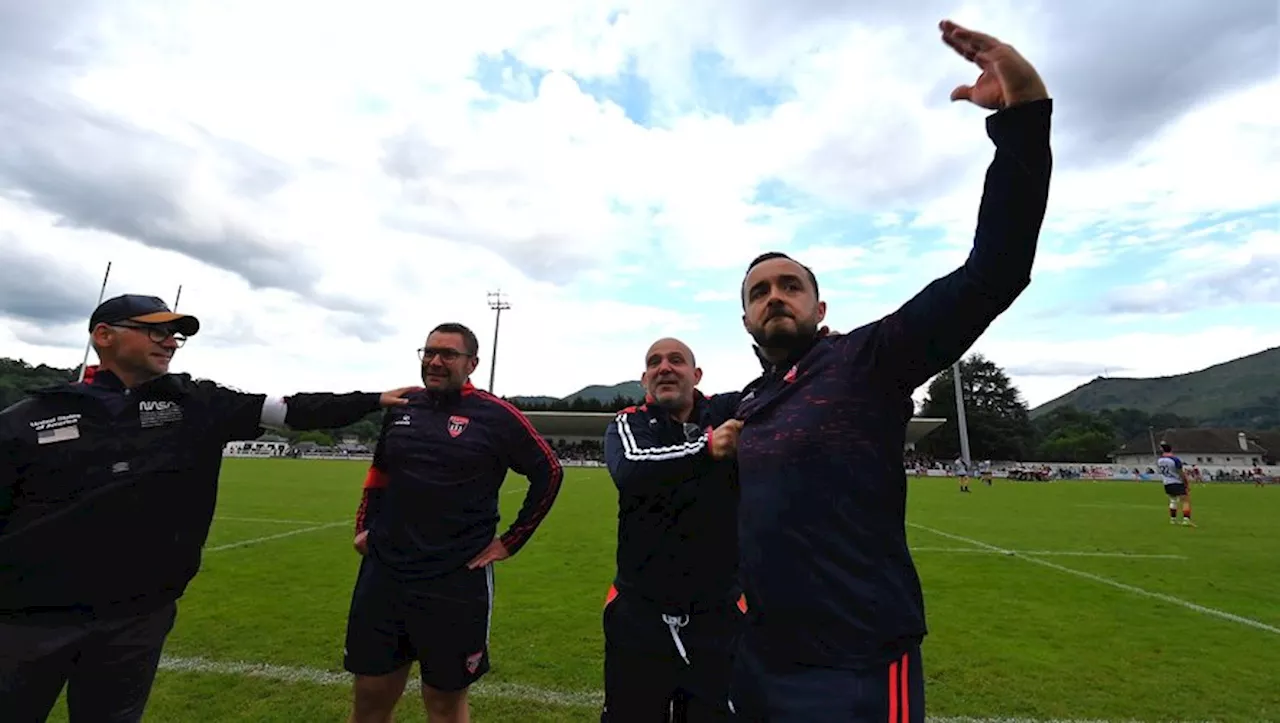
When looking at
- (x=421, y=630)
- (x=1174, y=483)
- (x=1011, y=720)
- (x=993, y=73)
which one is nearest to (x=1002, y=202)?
(x=993, y=73)

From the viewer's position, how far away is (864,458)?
1.88m

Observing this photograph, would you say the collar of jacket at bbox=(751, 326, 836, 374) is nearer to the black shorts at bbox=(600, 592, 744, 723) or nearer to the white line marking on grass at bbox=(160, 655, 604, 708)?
the black shorts at bbox=(600, 592, 744, 723)

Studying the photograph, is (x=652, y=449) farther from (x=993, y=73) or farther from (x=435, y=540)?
(x=993, y=73)

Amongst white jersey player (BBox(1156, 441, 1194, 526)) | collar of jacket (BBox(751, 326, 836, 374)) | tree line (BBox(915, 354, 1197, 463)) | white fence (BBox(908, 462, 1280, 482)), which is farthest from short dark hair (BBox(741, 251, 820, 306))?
tree line (BBox(915, 354, 1197, 463))

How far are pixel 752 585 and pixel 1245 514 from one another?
90.2 feet

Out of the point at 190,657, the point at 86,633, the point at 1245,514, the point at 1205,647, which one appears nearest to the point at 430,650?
the point at 86,633

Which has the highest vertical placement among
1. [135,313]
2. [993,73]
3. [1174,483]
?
[993,73]

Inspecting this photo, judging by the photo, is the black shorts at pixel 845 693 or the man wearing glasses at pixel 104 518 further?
the man wearing glasses at pixel 104 518

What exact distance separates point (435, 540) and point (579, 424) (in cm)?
6496

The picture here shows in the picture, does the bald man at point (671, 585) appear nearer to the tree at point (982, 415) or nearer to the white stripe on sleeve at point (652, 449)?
the white stripe on sleeve at point (652, 449)

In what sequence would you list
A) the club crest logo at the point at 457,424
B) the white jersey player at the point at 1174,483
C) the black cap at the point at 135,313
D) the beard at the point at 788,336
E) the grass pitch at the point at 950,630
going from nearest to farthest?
the beard at the point at 788,336, the black cap at the point at 135,313, the club crest logo at the point at 457,424, the grass pitch at the point at 950,630, the white jersey player at the point at 1174,483

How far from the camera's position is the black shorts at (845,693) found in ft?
5.78

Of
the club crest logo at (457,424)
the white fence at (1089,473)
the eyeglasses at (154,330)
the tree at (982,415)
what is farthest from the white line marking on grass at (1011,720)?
the tree at (982,415)

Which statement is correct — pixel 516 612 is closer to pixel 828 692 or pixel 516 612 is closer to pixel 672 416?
pixel 672 416
